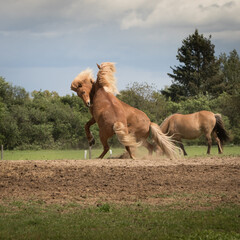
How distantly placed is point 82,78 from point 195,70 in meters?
46.7

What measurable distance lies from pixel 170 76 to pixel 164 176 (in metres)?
52.3

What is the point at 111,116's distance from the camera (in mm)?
14945

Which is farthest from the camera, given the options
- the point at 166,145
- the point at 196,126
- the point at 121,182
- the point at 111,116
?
the point at 196,126

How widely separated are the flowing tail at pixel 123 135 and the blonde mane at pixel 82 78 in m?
2.03

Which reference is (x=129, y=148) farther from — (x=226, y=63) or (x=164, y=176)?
(x=226, y=63)

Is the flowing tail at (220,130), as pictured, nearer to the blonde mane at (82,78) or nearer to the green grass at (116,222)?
the blonde mane at (82,78)

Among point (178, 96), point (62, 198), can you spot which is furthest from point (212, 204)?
point (178, 96)

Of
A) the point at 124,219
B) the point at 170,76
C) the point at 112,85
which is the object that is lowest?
the point at 124,219

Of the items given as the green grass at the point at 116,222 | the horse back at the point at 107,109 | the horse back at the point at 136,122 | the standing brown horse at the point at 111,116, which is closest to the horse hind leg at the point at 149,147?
the standing brown horse at the point at 111,116

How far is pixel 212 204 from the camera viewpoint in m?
8.50

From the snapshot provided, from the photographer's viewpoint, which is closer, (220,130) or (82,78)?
(82,78)

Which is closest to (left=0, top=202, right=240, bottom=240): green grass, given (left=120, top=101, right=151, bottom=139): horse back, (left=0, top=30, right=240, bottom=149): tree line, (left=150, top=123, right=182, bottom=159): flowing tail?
(left=150, top=123, right=182, bottom=159): flowing tail

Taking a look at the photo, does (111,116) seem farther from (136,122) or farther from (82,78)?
(82,78)

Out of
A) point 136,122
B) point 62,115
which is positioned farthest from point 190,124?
point 62,115
